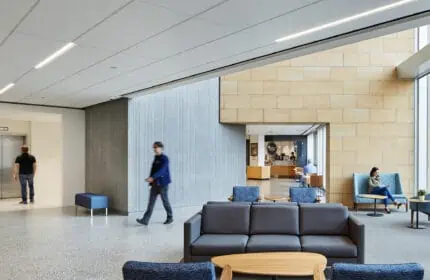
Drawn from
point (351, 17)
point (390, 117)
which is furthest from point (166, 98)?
point (351, 17)

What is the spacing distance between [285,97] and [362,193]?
323 cm

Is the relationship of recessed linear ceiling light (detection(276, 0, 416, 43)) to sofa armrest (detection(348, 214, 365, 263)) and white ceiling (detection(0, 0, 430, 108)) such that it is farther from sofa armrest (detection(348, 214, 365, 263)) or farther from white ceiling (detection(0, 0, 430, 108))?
sofa armrest (detection(348, 214, 365, 263))

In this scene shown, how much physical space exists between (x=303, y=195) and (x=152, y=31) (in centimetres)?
445

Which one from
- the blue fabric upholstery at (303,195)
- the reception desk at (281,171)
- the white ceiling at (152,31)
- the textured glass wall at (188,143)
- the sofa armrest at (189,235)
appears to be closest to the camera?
the white ceiling at (152,31)

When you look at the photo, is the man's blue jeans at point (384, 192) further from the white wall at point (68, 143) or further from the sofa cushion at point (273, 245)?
the white wall at point (68, 143)

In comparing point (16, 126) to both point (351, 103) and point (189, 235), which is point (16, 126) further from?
point (189, 235)

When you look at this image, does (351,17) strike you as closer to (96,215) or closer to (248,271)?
(248,271)

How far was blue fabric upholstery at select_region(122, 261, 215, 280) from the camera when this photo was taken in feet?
9.27

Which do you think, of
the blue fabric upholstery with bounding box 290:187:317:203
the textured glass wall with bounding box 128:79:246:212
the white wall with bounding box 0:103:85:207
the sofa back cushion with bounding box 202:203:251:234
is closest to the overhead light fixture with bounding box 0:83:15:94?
the white wall with bounding box 0:103:85:207

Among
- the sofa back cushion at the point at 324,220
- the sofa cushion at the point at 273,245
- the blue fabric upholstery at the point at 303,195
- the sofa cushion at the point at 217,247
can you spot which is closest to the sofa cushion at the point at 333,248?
the sofa cushion at the point at 273,245

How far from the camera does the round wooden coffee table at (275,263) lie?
388 cm

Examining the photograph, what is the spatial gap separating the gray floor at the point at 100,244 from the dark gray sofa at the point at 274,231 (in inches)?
32.3

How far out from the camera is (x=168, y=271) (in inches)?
111

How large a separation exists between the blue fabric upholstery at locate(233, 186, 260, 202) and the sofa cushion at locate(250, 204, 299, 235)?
98.9 inches
